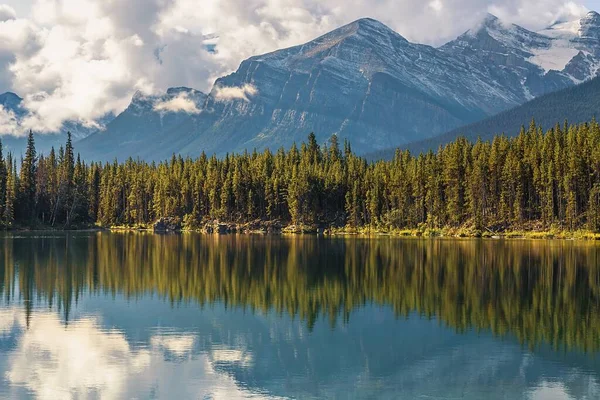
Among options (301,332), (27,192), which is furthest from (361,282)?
(27,192)

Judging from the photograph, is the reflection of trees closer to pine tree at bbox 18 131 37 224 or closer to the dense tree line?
the dense tree line

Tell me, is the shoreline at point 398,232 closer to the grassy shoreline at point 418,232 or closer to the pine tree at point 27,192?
the grassy shoreline at point 418,232

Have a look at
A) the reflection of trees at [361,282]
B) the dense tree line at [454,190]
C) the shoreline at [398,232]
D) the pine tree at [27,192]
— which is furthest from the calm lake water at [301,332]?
the pine tree at [27,192]

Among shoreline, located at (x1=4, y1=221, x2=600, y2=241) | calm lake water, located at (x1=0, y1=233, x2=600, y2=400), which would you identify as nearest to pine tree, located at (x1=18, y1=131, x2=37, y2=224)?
shoreline, located at (x1=4, y1=221, x2=600, y2=241)

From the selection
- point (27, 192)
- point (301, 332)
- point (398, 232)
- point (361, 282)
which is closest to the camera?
point (301, 332)

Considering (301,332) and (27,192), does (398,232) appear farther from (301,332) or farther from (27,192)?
(301,332)

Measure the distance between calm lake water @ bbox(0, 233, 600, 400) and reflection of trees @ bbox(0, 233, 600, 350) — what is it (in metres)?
0.16

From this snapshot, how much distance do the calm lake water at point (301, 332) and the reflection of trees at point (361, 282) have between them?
0.16m

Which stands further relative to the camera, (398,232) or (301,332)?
(398,232)

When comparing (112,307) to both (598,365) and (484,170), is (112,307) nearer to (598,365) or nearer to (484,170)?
(598,365)

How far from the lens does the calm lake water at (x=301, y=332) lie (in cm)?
3145

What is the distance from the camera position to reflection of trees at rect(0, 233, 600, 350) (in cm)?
4688

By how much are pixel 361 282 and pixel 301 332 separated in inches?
870

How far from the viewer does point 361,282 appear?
63.6m
